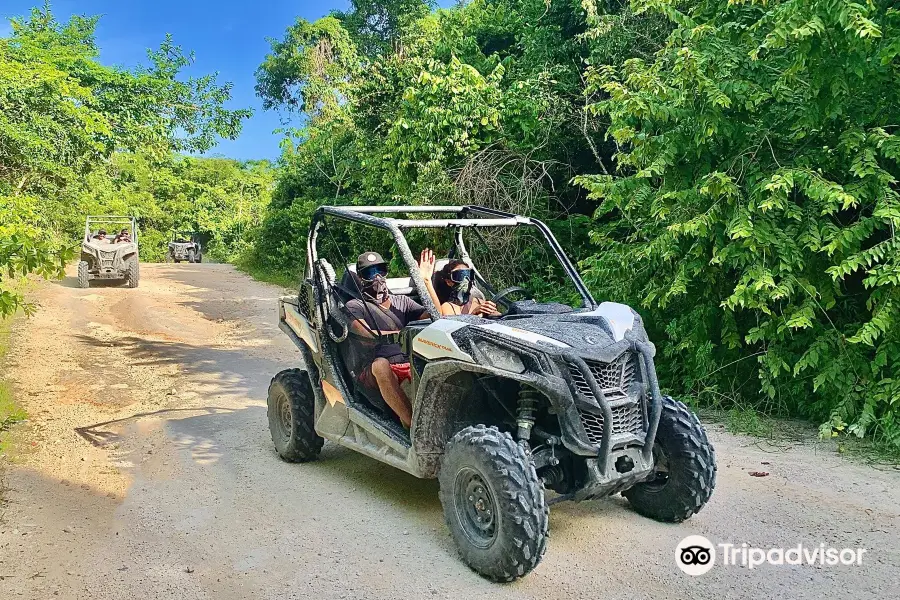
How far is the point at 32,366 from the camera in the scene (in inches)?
395

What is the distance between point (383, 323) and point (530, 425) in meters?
1.66

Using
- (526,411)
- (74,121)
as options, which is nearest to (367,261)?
(526,411)

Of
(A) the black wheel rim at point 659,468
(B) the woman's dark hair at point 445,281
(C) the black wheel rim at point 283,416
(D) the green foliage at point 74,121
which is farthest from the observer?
(D) the green foliage at point 74,121

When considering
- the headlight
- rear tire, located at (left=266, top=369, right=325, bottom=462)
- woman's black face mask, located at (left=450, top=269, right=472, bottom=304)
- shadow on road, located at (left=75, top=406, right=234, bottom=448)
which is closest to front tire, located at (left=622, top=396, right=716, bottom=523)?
the headlight

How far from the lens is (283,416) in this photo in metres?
6.40

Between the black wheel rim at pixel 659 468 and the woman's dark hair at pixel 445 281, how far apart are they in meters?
1.83

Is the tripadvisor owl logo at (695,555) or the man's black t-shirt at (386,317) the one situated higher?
the man's black t-shirt at (386,317)

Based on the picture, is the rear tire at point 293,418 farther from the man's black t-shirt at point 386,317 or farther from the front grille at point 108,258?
the front grille at point 108,258

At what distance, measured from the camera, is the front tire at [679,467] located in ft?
14.8

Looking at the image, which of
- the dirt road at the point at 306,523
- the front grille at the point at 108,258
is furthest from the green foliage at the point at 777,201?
the front grille at the point at 108,258

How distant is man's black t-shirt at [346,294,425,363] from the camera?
542cm

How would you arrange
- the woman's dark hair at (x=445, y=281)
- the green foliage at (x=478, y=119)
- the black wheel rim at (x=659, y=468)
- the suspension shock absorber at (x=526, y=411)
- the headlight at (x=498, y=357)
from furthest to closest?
1. the green foliage at (x=478, y=119)
2. the woman's dark hair at (x=445, y=281)
3. the black wheel rim at (x=659, y=468)
4. the suspension shock absorber at (x=526, y=411)
5. the headlight at (x=498, y=357)

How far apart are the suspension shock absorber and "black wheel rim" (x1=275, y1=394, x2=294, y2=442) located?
2512 mm

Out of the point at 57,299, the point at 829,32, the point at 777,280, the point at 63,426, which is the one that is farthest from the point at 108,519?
the point at 57,299
